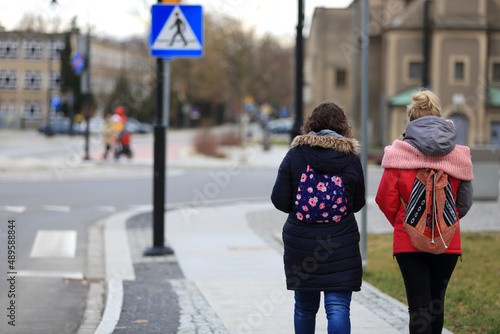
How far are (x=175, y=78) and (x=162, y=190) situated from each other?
75.9 m

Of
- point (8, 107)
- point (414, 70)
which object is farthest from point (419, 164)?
point (8, 107)

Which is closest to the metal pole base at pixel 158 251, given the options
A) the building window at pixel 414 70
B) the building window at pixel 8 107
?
the building window at pixel 414 70

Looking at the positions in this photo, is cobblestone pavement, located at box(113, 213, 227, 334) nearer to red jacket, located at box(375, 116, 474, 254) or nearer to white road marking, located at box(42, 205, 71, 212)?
red jacket, located at box(375, 116, 474, 254)

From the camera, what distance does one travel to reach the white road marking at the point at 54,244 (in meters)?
10.1

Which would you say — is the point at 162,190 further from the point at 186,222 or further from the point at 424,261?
the point at 424,261

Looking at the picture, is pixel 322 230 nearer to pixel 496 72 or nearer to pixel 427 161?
pixel 427 161

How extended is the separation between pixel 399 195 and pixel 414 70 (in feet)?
142

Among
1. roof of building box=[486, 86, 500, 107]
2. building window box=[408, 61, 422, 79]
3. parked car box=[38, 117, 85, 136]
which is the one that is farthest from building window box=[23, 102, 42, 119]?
roof of building box=[486, 86, 500, 107]

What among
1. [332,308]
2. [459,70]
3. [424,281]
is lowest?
[332,308]

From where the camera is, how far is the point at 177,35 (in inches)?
387

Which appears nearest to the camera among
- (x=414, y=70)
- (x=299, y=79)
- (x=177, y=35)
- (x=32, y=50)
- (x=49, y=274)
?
(x=49, y=274)

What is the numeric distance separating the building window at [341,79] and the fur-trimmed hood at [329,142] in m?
50.6

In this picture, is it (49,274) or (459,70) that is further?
(459,70)

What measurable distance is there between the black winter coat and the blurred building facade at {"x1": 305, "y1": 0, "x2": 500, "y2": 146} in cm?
3915
